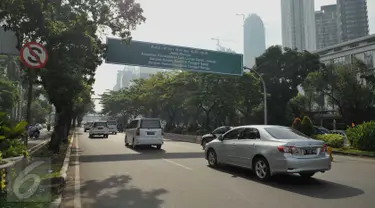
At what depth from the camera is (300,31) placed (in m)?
90.0

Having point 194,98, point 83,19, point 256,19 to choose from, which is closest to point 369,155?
point 83,19

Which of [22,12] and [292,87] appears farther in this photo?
[292,87]

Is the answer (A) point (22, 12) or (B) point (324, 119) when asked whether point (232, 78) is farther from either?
(B) point (324, 119)

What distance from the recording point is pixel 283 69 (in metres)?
52.5

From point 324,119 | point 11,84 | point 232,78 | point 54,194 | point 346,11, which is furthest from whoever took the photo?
point 346,11

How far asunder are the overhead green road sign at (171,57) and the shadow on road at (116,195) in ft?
38.1

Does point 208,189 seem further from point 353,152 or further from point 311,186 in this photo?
point 353,152

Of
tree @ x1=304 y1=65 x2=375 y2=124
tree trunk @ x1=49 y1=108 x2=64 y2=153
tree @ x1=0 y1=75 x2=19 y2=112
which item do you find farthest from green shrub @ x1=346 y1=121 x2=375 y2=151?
tree @ x1=0 y1=75 x2=19 y2=112

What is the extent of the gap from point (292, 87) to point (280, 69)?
3.55 metres

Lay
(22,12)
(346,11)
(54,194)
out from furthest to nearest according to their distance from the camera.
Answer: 1. (346,11)
2. (22,12)
3. (54,194)

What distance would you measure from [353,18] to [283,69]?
46510 millimetres

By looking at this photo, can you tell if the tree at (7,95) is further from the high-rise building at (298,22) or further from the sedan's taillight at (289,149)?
the high-rise building at (298,22)

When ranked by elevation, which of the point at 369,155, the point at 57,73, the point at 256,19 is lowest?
the point at 369,155

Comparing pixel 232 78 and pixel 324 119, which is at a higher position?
pixel 232 78
